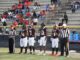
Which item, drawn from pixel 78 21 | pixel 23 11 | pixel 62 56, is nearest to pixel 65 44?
pixel 62 56

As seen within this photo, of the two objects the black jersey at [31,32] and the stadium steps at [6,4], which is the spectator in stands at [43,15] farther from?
the black jersey at [31,32]

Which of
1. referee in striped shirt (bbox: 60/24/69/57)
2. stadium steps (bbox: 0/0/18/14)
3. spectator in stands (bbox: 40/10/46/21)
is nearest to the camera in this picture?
referee in striped shirt (bbox: 60/24/69/57)

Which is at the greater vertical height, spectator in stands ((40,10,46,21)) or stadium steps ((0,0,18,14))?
stadium steps ((0,0,18,14))

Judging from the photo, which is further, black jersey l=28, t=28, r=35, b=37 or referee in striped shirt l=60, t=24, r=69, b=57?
black jersey l=28, t=28, r=35, b=37

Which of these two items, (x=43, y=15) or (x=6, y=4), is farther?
(x=6, y=4)

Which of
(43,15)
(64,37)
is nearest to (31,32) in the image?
(64,37)

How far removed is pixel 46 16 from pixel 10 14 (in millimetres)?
3898

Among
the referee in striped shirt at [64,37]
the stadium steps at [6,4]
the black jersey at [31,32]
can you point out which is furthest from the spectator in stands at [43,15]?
the referee in striped shirt at [64,37]

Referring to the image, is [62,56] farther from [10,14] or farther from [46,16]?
[10,14]

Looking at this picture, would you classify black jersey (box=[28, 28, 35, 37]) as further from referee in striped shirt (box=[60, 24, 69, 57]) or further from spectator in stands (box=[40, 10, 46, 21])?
spectator in stands (box=[40, 10, 46, 21])

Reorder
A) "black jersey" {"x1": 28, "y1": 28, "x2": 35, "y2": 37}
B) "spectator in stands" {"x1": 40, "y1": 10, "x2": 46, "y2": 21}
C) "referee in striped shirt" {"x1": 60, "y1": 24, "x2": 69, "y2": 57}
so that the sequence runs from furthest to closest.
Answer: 1. "spectator in stands" {"x1": 40, "y1": 10, "x2": 46, "y2": 21}
2. "black jersey" {"x1": 28, "y1": 28, "x2": 35, "y2": 37}
3. "referee in striped shirt" {"x1": 60, "y1": 24, "x2": 69, "y2": 57}

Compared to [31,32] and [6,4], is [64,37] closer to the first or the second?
[31,32]

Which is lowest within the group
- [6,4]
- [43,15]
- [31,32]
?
[43,15]

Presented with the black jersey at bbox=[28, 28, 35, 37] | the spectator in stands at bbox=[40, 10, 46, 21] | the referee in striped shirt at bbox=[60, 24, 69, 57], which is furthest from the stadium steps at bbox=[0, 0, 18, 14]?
the referee in striped shirt at bbox=[60, 24, 69, 57]
